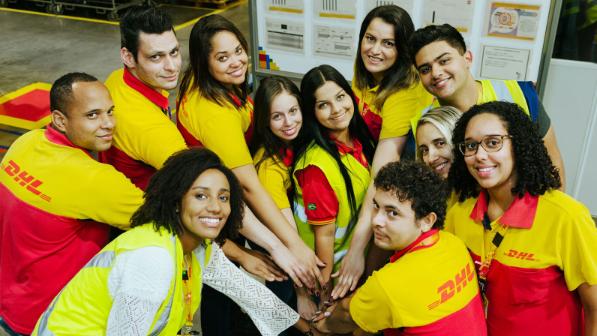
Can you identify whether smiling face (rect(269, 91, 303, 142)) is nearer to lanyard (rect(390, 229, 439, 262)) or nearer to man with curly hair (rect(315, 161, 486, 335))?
man with curly hair (rect(315, 161, 486, 335))

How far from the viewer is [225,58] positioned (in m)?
2.77

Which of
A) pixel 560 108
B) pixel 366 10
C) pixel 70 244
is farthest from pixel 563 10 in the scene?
pixel 70 244

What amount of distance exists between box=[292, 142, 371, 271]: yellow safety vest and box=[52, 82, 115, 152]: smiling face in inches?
36.5

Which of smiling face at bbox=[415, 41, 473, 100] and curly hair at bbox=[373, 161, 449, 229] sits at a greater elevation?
smiling face at bbox=[415, 41, 473, 100]

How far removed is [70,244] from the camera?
2447 mm

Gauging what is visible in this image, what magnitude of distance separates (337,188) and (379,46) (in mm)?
835

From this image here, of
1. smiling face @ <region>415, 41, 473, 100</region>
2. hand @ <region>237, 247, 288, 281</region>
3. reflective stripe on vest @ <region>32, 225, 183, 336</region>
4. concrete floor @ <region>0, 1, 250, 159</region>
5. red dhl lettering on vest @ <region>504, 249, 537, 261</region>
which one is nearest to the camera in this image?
reflective stripe on vest @ <region>32, 225, 183, 336</region>

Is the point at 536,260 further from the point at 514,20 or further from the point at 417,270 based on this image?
the point at 514,20

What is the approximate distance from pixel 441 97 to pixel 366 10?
183 centimetres

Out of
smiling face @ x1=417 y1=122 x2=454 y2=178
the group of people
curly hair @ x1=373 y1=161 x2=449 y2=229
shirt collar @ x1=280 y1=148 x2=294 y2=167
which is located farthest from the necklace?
smiling face @ x1=417 y1=122 x2=454 y2=178

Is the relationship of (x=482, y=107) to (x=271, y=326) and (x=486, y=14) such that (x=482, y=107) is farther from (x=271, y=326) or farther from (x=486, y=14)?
(x=486, y=14)

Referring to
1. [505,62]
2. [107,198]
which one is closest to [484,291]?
[107,198]

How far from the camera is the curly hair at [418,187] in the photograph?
2.14 meters

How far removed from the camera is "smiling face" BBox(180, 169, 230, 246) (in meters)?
2.17
